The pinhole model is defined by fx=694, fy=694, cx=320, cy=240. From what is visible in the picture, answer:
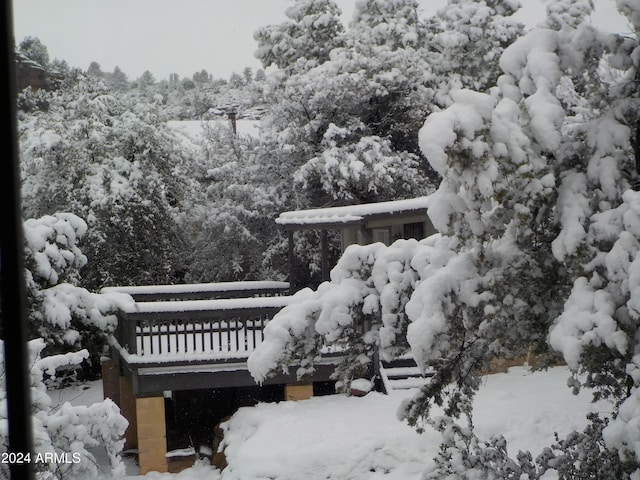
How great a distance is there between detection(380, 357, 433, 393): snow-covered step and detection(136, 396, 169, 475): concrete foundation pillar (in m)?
3.34

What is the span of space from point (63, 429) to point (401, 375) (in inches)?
222

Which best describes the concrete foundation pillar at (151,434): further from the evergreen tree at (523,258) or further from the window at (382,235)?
the evergreen tree at (523,258)

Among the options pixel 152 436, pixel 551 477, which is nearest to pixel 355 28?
pixel 152 436

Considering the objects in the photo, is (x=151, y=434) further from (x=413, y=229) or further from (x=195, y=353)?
(x=413, y=229)

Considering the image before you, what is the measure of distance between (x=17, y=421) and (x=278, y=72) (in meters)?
16.8

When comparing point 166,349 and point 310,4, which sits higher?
point 310,4

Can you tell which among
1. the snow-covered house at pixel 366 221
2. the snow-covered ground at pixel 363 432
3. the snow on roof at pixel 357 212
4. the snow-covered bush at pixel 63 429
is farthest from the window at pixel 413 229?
the snow-covered bush at pixel 63 429

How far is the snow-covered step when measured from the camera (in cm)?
992

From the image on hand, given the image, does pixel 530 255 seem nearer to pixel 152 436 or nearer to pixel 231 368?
pixel 231 368

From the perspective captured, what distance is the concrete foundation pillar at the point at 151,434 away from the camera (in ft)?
33.6

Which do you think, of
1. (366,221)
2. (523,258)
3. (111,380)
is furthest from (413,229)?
(523,258)

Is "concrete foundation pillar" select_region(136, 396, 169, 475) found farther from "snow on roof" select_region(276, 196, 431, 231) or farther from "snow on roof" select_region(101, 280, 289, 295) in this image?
"snow on roof" select_region(276, 196, 431, 231)

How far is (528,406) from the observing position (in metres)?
9.02

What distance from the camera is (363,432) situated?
325 inches
